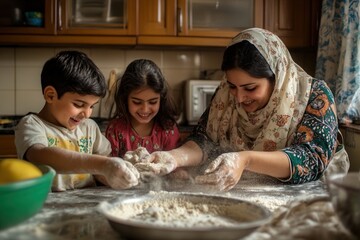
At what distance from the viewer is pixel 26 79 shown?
286cm

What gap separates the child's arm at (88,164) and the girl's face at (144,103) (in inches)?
21.5

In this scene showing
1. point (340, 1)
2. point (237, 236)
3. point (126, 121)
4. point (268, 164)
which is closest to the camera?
point (237, 236)

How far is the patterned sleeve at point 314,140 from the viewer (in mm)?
1355

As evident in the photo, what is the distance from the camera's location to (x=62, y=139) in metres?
1.39

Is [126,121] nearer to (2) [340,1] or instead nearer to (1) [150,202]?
(1) [150,202]

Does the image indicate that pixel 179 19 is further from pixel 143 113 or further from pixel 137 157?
pixel 137 157

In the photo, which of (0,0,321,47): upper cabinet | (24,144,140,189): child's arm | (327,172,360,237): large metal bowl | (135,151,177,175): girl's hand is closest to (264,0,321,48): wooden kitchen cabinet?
(0,0,321,47): upper cabinet

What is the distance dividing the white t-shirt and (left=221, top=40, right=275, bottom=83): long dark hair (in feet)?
1.72

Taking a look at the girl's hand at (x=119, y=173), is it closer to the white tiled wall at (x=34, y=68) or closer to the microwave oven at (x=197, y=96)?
the microwave oven at (x=197, y=96)

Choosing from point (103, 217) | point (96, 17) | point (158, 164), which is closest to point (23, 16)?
point (96, 17)

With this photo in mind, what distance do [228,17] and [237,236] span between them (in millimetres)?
2260

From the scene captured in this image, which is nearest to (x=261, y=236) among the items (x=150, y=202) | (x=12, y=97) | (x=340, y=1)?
(x=150, y=202)

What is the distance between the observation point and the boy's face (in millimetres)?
1348

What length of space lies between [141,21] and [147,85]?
1.06 meters
